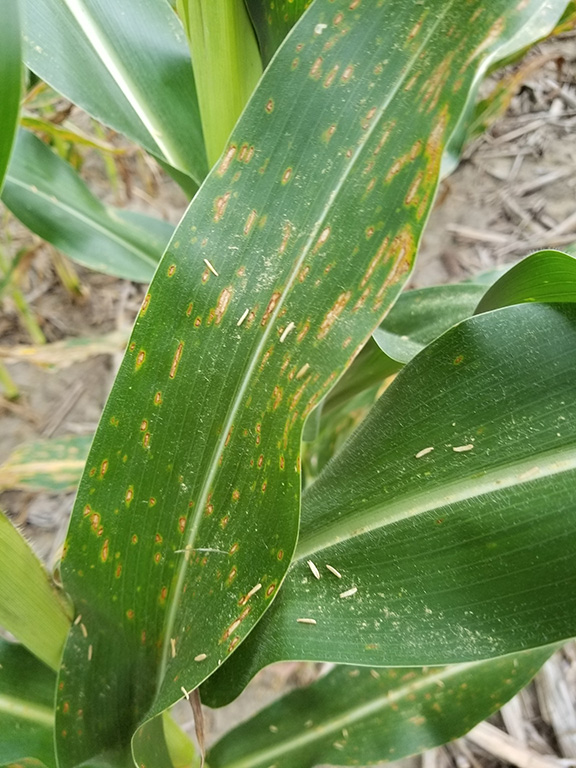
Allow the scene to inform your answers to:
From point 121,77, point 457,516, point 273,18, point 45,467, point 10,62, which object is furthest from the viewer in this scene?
point 45,467

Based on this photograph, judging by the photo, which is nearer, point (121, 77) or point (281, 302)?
point (281, 302)

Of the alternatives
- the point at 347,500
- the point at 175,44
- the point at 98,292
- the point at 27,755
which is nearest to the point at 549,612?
the point at 347,500

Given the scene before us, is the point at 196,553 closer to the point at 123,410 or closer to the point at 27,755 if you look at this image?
the point at 123,410

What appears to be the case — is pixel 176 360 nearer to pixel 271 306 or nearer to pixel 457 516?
pixel 271 306

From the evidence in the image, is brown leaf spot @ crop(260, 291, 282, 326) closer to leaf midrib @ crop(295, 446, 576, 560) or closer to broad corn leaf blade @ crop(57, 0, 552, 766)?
broad corn leaf blade @ crop(57, 0, 552, 766)

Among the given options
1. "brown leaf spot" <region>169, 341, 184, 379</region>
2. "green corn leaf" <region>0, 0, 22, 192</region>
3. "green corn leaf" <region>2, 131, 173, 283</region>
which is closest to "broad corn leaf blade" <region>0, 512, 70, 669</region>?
"brown leaf spot" <region>169, 341, 184, 379</region>

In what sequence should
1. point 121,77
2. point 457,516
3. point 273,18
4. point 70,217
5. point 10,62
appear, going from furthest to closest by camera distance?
point 70,217 → point 121,77 → point 273,18 → point 457,516 → point 10,62

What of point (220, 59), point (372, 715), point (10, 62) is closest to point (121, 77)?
point (220, 59)
